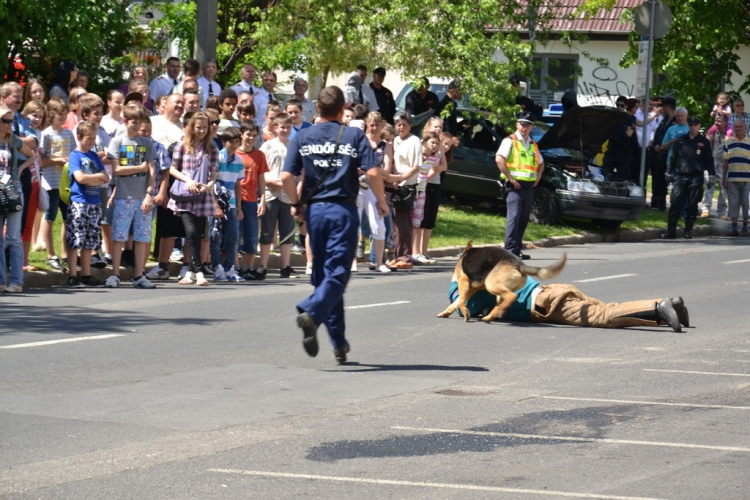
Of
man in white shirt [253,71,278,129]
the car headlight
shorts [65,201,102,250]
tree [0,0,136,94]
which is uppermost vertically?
tree [0,0,136,94]

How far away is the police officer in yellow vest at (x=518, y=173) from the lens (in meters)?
17.5

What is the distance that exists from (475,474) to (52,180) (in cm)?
1000

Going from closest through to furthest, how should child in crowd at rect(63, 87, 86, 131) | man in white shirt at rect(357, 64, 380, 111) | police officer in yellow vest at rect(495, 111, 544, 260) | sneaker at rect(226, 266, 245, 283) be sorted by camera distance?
sneaker at rect(226, 266, 245, 283), child in crowd at rect(63, 87, 86, 131), police officer in yellow vest at rect(495, 111, 544, 260), man in white shirt at rect(357, 64, 380, 111)

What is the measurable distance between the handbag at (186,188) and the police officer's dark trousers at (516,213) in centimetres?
473

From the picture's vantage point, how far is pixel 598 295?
1472cm

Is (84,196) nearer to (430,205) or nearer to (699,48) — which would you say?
(430,205)

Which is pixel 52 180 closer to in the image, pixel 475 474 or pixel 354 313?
pixel 354 313

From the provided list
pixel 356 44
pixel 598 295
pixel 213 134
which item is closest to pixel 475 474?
pixel 598 295

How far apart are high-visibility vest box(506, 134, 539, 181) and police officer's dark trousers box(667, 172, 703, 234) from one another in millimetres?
6803

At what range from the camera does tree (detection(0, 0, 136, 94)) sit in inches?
810

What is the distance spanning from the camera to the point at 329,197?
9555 mm

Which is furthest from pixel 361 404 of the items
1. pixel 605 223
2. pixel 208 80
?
pixel 605 223

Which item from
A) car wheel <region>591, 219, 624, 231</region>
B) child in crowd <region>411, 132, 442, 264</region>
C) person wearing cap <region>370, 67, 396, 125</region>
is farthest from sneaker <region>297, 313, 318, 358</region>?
car wheel <region>591, 219, 624, 231</region>

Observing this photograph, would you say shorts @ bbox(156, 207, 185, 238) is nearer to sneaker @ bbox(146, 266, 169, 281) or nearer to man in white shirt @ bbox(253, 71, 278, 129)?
sneaker @ bbox(146, 266, 169, 281)
